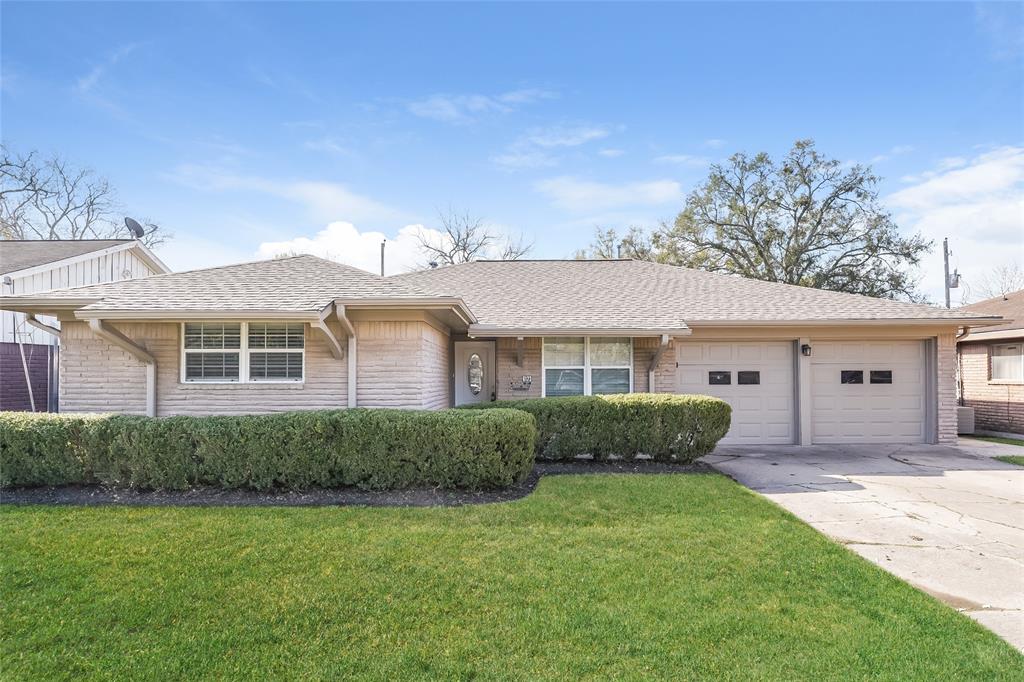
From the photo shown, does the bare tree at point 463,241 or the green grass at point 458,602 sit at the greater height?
the bare tree at point 463,241

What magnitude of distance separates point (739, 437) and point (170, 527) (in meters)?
9.67

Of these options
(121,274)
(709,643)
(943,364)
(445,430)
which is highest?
(121,274)

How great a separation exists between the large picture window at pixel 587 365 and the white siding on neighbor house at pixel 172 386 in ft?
13.2

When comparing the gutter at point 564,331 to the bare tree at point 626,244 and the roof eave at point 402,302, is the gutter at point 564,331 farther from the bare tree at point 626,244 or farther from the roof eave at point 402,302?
the bare tree at point 626,244

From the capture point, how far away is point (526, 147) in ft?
44.6

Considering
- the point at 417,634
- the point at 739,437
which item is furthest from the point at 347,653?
the point at 739,437

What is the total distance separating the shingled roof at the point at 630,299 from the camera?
10039mm

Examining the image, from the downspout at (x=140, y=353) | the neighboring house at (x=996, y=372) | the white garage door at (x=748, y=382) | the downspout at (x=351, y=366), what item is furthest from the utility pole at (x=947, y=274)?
the downspout at (x=140, y=353)

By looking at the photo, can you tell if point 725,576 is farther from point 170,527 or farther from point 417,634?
point 170,527

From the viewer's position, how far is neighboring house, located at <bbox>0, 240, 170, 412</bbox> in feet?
37.5

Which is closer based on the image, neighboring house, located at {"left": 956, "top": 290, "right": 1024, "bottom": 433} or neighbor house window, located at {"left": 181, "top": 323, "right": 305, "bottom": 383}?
neighbor house window, located at {"left": 181, "top": 323, "right": 305, "bottom": 383}

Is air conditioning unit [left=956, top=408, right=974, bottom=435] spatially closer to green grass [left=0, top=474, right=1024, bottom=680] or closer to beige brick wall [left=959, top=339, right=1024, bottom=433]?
beige brick wall [left=959, top=339, right=1024, bottom=433]

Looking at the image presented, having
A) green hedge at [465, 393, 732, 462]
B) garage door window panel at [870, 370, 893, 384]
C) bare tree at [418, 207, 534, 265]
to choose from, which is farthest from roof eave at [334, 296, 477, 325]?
bare tree at [418, 207, 534, 265]

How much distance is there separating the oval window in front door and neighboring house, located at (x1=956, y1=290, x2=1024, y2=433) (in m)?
11.3
